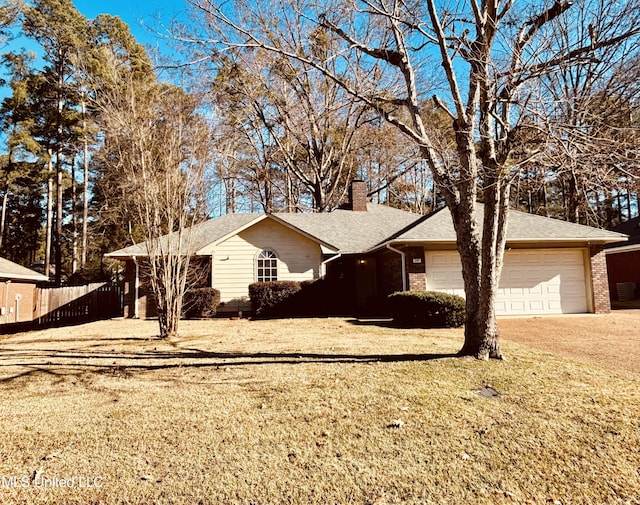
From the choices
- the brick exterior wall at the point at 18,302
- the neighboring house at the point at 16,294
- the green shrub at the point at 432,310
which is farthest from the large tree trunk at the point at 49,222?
the green shrub at the point at 432,310

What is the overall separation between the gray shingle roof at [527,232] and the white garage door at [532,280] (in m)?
0.59

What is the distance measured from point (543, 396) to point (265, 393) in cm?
336

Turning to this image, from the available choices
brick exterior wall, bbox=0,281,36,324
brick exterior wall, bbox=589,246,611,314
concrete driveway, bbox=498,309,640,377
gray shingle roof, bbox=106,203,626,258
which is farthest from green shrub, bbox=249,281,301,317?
brick exterior wall, bbox=589,246,611,314

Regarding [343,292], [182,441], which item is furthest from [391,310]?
[182,441]

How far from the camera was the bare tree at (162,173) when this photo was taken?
9.23 meters

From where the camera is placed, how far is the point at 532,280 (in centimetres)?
1333

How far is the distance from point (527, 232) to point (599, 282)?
2.85 metres

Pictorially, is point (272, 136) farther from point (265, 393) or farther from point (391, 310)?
point (265, 393)

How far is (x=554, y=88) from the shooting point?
5734mm

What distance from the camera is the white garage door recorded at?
13164 millimetres

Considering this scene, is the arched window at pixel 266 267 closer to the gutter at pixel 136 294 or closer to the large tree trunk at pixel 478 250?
the gutter at pixel 136 294

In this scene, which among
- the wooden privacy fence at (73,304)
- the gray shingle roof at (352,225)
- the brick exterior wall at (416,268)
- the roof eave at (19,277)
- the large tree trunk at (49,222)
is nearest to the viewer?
the brick exterior wall at (416,268)

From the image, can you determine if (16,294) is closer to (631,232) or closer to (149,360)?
(149,360)

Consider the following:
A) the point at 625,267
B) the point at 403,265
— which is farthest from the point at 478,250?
the point at 625,267
